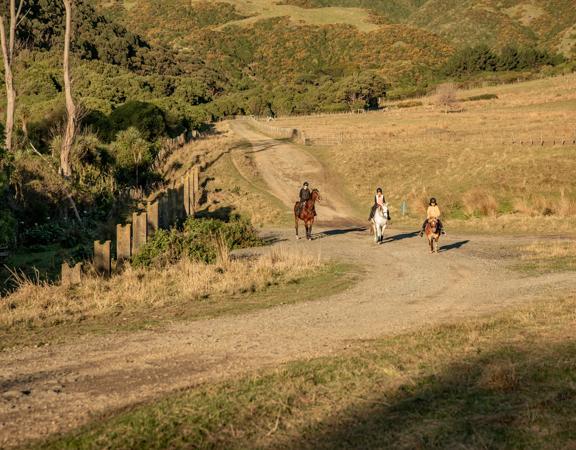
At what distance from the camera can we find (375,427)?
6629 mm

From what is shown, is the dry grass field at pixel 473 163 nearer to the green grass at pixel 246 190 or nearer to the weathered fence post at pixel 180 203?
the green grass at pixel 246 190

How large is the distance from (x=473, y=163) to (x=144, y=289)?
2922 centimetres

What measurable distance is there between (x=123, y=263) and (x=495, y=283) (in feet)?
29.7

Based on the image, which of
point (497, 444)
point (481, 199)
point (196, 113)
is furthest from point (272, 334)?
point (196, 113)

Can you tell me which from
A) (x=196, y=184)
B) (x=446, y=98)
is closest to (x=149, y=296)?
(x=196, y=184)

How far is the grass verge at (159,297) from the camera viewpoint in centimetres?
1170

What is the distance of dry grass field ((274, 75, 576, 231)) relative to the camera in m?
31.3

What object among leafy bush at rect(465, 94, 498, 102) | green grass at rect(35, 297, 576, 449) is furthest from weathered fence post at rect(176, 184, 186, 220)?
leafy bush at rect(465, 94, 498, 102)

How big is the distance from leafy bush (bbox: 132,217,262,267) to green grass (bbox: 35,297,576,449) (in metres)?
9.32

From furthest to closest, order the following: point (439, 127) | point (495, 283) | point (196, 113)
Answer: point (196, 113)
point (439, 127)
point (495, 283)

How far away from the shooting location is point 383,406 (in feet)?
23.7

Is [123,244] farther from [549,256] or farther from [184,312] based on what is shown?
[549,256]

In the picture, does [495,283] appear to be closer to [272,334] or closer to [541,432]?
[272,334]

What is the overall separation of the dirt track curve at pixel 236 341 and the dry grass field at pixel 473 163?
11504 millimetres
